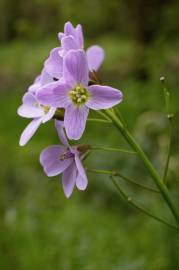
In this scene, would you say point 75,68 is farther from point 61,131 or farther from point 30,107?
point 30,107

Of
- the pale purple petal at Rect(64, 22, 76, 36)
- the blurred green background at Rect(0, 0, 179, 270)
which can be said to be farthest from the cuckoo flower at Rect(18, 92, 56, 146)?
the blurred green background at Rect(0, 0, 179, 270)

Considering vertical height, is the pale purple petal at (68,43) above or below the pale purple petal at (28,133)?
above

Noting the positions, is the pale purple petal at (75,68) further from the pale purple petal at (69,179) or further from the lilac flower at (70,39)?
the pale purple petal at (69,179)

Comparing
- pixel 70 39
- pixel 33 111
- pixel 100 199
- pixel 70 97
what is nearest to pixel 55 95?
pixel 70 97

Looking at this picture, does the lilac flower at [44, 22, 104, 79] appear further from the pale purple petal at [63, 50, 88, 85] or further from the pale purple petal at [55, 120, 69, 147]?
the pale purple petal at [55, 120, 69, 147]

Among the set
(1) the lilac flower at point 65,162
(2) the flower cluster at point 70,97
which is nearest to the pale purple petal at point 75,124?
(2) the flower cluster at point 70,97
